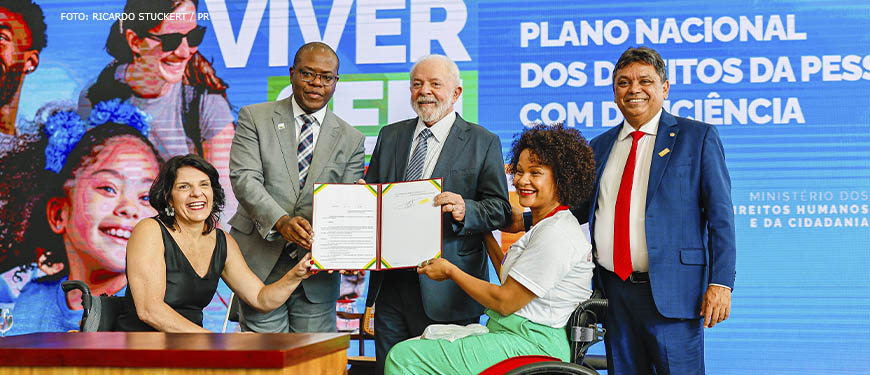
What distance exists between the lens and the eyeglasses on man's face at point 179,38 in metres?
4.80

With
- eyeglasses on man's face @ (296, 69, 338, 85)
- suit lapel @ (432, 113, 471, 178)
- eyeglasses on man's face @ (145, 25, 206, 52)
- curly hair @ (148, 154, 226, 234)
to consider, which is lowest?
curly hair @ (148, 154, 226, 234)

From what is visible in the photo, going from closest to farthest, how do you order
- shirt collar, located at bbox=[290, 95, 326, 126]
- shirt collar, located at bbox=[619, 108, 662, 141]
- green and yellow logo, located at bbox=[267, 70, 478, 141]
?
shirt collar, located at bbox=[619, 108, 662, 141] < shirt collar, located at bbox=[290, 95, 326, 126] < green and yellow logo, located at bbox=[267, 70, 478, 141]

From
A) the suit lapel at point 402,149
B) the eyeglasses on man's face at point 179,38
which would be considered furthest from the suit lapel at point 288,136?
the eyeglasses on man's face at point 179,38

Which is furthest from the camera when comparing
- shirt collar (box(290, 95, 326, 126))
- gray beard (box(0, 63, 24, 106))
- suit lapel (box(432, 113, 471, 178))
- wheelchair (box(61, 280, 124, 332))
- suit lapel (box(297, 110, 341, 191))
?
gray beard (box(0, 63, 24, 106))

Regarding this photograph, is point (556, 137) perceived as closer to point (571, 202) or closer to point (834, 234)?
point (571, 202)

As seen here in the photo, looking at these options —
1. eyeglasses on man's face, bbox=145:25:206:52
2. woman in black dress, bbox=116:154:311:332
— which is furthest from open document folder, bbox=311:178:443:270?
eyeglasses on man's face, bbox=145:25:206:52

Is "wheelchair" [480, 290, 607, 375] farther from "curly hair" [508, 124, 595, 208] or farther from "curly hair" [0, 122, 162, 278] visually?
"curly hair" [0, 122, 162, 278]

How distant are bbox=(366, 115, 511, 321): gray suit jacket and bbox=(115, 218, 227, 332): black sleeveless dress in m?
0.68

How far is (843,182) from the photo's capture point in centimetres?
422

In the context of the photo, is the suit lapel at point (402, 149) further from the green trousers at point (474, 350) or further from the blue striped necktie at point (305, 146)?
the green trousers at point (474, 350)

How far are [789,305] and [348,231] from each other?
286cm

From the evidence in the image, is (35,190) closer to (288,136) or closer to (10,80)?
(10,80)

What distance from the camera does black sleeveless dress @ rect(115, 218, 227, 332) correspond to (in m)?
2.70

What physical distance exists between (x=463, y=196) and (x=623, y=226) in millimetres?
649
